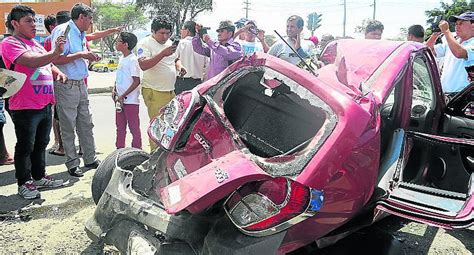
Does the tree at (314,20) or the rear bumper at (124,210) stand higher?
the rear bumper at (124,210)

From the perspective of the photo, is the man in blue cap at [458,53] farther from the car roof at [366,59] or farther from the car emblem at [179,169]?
the car emblem at [179,169]

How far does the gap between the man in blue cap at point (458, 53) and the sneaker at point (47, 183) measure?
14.1 feet

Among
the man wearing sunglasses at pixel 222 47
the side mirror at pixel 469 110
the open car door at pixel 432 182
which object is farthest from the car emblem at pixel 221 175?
the man wearing sunglasses at pixel 222 47

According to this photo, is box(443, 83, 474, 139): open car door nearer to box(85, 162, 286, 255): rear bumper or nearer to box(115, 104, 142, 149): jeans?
box(85, 162, 286, 255): rear bumper

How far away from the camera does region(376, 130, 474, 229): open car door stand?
2.46 meters

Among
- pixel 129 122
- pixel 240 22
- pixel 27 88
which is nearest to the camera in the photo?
pixel 27 88

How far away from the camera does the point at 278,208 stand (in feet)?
6.90

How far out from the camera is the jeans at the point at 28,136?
4.04 metres

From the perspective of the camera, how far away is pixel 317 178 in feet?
6.91

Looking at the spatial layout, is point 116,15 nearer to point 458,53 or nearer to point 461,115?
point 458,53

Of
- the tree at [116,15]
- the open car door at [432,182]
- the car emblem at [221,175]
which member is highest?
the car emblem at [221,175]

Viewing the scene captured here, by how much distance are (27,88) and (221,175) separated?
2.67 meters

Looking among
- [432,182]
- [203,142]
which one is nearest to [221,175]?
[203,142]

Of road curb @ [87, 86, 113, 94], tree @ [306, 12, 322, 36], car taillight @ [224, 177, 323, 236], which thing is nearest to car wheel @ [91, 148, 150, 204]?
car taillight @ [224, 177, 323, 236]
